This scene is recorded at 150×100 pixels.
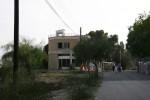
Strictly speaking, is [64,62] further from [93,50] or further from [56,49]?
[93,50]

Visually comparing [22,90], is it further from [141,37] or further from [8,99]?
[141,37]

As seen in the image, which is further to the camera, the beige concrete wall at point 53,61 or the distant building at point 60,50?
the beige concrete wall at point 53,61

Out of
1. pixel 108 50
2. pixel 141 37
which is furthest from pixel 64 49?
pixel 108 50

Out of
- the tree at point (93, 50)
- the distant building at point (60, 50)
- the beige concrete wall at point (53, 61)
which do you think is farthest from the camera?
the beige concrete wall at point (53, 61)

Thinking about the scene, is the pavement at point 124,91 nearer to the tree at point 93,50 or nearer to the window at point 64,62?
the tree at point 93,50

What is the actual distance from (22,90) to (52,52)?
92297 millimetres

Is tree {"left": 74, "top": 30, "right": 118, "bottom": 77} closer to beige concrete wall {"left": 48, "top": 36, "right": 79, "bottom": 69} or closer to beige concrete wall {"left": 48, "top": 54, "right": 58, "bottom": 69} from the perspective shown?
beige concrete wall {"left": 48, "top": 36, "right": 79, "bottom": 69}

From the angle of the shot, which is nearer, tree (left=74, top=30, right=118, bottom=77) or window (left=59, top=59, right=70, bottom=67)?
tree (left=74, top=30, right=118, bottom=77)

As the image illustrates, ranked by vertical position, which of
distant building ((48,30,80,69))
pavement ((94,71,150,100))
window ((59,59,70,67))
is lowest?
pavement ((94,71,150,100))

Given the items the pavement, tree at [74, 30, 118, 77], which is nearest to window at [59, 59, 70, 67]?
tree at [74, 30, 118, 77]

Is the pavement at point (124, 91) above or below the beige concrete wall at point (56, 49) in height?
below

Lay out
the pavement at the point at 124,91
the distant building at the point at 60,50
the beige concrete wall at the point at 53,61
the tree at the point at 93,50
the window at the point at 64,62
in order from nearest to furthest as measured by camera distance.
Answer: the pavement at the point at 124,91 → the tree at the point at 93,50 → the window at the point at 64,62 → the distant building at the point at 60,50 → the beige concrete wall at the point at 53,61

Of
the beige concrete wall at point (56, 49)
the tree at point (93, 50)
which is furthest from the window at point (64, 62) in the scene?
the tree at point (93, 50)

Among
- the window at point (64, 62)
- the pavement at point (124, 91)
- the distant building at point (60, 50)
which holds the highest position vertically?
the distant building at point (60, 50)
